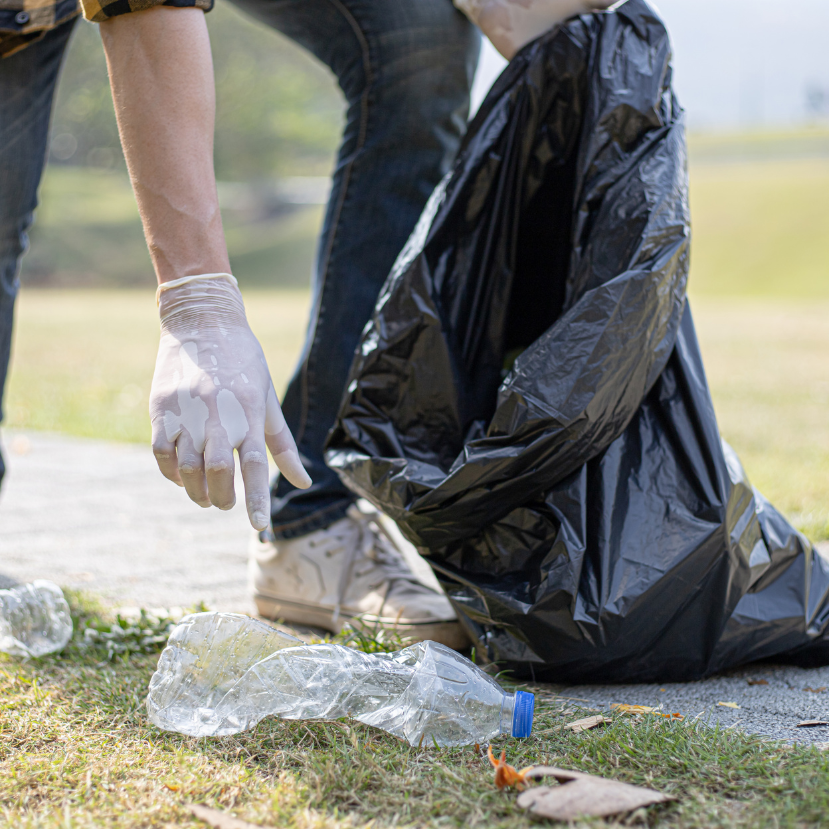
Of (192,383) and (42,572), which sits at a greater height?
(192,383)

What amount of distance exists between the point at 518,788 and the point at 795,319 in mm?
11196

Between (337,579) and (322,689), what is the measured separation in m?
0.53

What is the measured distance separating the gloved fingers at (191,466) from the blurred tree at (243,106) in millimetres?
26648

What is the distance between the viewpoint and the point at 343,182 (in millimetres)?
1905

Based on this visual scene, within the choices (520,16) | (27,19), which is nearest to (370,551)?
(520,16)

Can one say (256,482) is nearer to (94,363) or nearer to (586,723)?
(586,723)

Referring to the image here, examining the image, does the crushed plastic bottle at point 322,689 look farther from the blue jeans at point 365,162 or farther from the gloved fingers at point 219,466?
the blue jeans at point 365,162

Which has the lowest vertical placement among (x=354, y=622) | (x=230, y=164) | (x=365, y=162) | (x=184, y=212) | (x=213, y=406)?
(x=354, y=622)

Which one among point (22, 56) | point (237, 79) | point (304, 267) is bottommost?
point (304, 267)

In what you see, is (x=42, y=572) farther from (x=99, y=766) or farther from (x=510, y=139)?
(x=510, y=139)

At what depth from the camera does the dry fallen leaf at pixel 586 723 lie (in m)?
1.18

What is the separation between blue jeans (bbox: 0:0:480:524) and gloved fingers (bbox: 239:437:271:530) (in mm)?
631

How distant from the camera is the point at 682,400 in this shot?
1443 millimetres

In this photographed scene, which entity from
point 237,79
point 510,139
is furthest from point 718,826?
point 237,79
